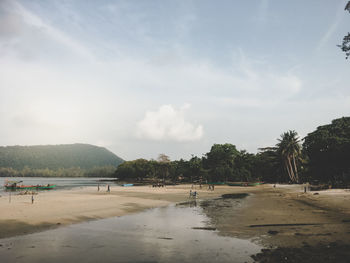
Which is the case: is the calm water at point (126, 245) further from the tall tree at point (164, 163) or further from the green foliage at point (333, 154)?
the tall tree at point (164, 163)

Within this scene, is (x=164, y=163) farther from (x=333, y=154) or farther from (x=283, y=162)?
(x=333, y=154)

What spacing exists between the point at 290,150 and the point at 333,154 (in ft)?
115

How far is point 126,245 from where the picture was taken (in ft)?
44.4

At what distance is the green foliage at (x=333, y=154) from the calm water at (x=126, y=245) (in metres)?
53.2

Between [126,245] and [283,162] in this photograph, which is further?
[283,162]

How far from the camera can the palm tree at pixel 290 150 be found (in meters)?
93.9

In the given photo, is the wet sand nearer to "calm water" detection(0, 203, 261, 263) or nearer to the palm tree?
"calm water" detection(0, 203, 261, 263)

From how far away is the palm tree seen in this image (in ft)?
308

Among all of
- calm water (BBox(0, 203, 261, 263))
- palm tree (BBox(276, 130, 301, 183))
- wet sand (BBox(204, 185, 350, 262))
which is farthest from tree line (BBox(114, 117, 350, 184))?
calm water (BBox(0, 203, 261, 263))

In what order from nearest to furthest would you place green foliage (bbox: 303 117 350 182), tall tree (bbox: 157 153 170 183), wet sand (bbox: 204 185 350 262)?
wet sand (bbox: 204 185 350 262) → green foliage (bbox: 303 117 350 182) → tall tree (bbox: 157 153 170 183)

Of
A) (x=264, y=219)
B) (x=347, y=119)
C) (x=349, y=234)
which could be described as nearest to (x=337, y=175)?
(x=347, y=119)

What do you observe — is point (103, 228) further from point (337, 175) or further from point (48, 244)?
point (337, 175)

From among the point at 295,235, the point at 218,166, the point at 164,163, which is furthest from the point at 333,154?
the point at 164,163

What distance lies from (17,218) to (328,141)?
2654 inches
